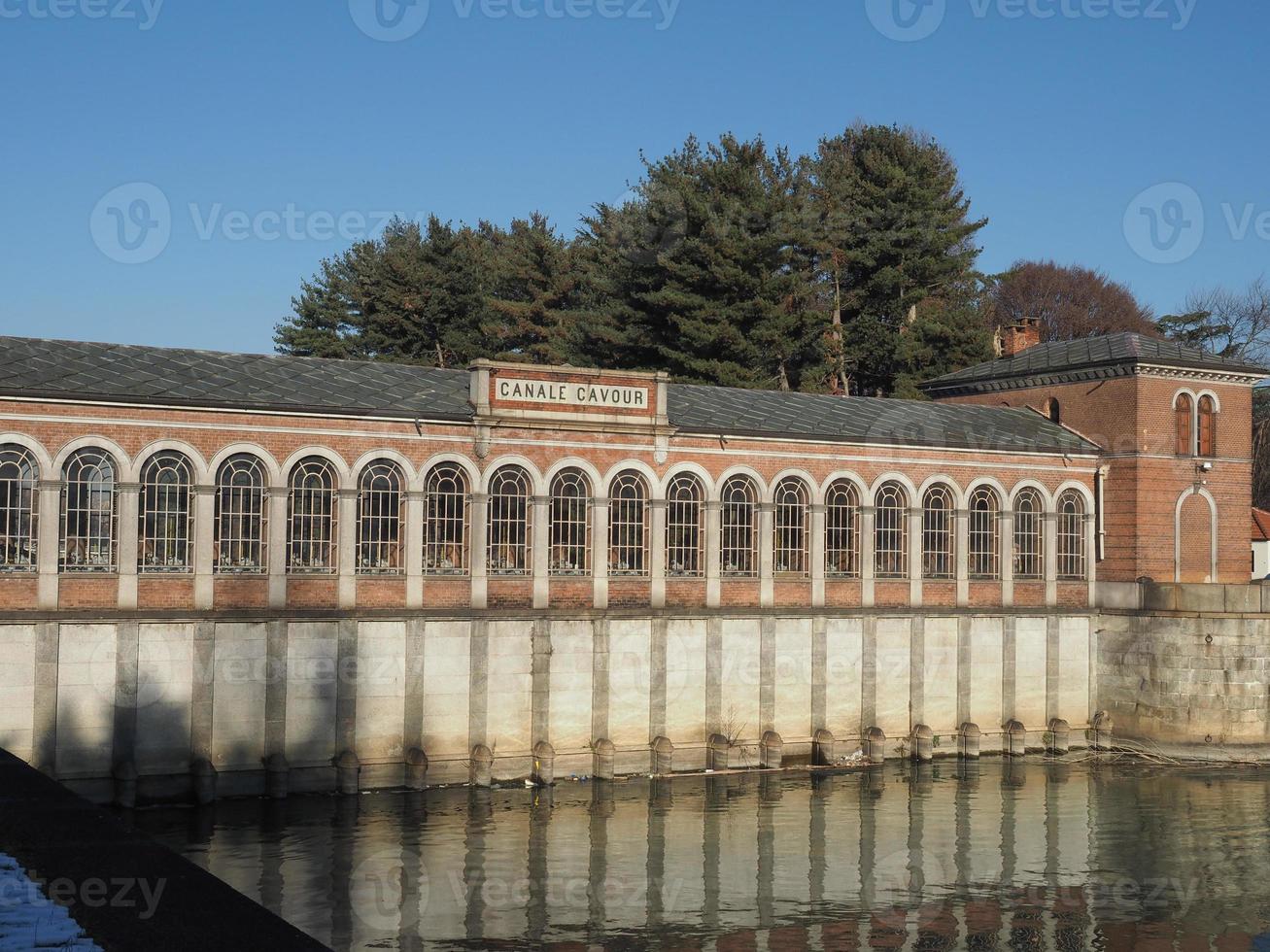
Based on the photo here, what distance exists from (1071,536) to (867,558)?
7539 millimetres

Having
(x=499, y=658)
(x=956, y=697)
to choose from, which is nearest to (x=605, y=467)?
(x=499, y=658)

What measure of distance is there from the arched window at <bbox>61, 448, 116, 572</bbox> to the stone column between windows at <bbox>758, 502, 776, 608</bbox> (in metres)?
16.0

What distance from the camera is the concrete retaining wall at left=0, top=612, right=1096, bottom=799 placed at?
93.2 feet

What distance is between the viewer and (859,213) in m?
63.8

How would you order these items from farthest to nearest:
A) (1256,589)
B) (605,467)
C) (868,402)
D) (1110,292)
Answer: (1110,292), (868,402), (1256,589), (605,467)

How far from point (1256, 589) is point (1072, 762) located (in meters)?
6.95

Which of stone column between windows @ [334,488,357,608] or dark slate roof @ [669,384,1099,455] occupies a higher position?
dark slate roof @ [669,384,1099,455]

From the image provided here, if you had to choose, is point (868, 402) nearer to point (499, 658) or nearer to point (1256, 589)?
point (1256, 589)

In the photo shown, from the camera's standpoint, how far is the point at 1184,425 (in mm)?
41500

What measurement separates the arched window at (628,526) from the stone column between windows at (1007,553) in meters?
11.4

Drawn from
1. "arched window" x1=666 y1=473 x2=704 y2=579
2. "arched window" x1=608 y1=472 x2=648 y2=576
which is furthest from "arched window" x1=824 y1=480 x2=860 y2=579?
"arched window" x1=608 y1=472 x2=648 y2=576

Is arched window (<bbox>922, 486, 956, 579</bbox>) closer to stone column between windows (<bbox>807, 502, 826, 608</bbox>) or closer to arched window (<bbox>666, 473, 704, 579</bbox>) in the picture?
stone column between windows (<bbox>807, 502, 826, 608</bbox>)

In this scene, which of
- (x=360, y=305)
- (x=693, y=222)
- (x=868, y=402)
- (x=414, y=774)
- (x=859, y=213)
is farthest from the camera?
(x=360, y=305)

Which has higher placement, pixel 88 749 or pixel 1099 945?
pixel 88 749
